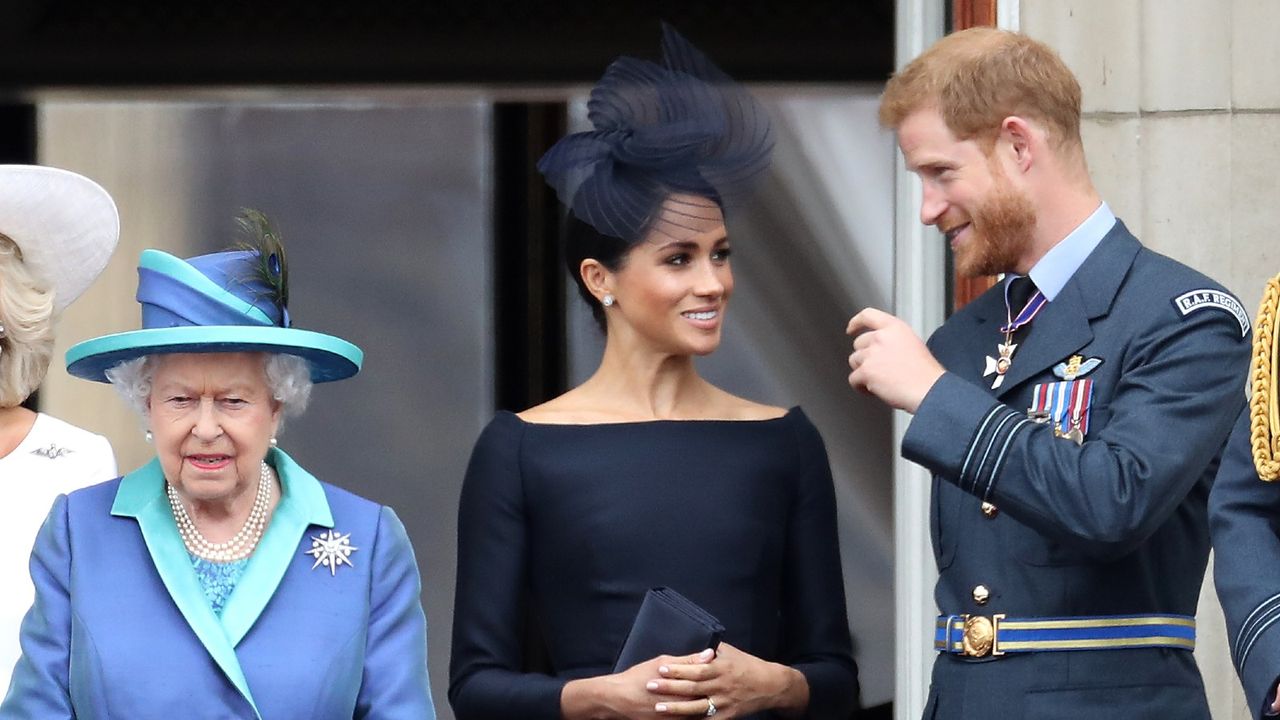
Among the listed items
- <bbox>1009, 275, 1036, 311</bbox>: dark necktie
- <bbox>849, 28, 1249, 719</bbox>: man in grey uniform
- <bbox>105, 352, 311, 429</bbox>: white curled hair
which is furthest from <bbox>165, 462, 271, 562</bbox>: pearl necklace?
<bbox>1009, 275, 1036, 311</bbox>: dark necktie

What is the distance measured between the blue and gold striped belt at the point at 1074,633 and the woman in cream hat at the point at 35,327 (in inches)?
59.7

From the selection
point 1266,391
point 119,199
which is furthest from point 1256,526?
point 119,199

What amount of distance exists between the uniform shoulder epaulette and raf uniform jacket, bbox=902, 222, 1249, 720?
25cm

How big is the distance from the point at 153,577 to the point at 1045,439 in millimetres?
1301

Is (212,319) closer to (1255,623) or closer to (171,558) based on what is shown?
(171,558)

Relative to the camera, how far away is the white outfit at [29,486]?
11.8 feet

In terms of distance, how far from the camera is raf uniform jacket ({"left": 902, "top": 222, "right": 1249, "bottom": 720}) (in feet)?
10.1

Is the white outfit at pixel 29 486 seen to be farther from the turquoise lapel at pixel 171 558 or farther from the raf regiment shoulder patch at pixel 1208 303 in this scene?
the raf regiment shoulder patch at pixel 1208 303

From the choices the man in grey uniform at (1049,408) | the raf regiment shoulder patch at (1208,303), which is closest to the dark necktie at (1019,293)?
the man in grey uniform at (1049,408)

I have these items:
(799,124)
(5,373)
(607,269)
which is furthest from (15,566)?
(799,124)

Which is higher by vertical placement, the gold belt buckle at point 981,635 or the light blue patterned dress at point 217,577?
the light blue patterned dress at point 217,577

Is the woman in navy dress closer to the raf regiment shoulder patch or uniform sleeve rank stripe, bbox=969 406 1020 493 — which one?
uniform sleeve rank stripe, bbox=969 406 1020 493

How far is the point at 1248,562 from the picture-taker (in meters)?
2.81

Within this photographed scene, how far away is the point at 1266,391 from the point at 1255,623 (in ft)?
0.95
